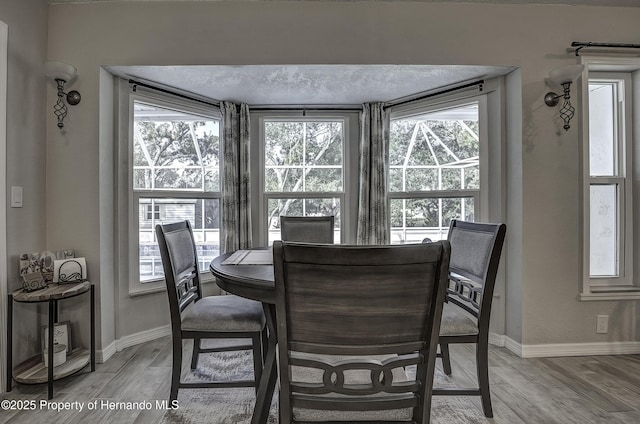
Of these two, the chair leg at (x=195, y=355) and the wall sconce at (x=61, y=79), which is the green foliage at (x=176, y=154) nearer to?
the wall sconce at (x=61, y=79)

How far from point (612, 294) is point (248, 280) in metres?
2.70

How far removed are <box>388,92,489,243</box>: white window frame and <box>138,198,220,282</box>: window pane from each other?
198 centimetres

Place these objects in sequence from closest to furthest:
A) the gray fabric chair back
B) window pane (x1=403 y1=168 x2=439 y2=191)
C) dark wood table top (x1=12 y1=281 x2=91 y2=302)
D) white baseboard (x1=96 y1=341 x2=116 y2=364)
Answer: the gray fabric chair back → dark wood table top (x1=12 y1=281 x2=91 y2=302) → white baseboard (x1=96 y1=341 x2=116 y2=364) → window pane (x1=403 y1=168 x2=439 y2=191)

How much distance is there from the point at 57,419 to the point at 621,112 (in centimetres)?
427

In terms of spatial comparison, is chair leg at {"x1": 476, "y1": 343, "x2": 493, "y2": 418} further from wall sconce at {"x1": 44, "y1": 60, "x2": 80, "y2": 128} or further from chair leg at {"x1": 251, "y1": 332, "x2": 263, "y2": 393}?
wall sconce at {"x1": 44, "y1": 60, "x2": 80, "y2": 128}

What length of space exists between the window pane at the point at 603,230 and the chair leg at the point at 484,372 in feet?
5.45

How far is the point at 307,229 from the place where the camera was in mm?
2777

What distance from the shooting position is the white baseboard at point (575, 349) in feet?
7.95

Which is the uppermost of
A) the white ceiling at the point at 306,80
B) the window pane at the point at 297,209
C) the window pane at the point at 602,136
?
the white ceiling at the point at 306,80

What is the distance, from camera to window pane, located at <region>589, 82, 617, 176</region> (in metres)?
2.61

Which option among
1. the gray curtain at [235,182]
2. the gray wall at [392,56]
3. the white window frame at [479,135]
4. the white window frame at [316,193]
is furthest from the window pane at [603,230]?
the gray curtain at [235,182]

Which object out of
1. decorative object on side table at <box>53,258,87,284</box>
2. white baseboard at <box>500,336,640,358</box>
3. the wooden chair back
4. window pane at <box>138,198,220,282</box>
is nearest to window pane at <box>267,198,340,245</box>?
window pane at <box>138,198,220,282</box>

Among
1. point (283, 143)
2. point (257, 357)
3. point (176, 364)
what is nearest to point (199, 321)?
point (176, 364)

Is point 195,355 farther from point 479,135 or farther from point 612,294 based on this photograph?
point 612,294
